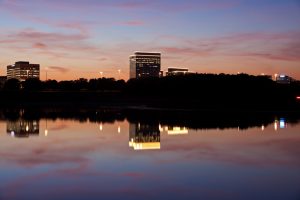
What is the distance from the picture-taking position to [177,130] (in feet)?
102

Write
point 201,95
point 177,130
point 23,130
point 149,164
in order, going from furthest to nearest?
1. point 201,95
2. point 177,130
3. point 23,130
4. point 149,164

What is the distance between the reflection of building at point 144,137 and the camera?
77.0ft

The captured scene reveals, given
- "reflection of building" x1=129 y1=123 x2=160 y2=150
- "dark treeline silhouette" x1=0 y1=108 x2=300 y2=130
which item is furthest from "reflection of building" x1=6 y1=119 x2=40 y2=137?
"dark treeline silhouette" x1=0 y1=108 x2=300 y2=130

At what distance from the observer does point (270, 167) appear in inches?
686

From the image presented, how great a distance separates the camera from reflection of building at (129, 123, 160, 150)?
23.5 m

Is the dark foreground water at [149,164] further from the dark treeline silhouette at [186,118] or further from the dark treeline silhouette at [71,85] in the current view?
the dark treeline silhouette at [71,85]

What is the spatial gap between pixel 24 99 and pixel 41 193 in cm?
8427

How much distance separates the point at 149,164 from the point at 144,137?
357 inches

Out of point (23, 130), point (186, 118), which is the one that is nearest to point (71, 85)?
Result: point (186, 118)

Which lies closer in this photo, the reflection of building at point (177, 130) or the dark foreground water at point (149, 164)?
the dark foreground water at point (149, 164)

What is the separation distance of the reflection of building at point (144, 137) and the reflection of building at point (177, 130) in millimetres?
918

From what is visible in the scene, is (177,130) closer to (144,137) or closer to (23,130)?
(144,137)

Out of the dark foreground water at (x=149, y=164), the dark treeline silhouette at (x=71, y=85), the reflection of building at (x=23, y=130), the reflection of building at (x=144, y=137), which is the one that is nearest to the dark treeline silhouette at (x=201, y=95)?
the reflection of building at (x=144, y=137)

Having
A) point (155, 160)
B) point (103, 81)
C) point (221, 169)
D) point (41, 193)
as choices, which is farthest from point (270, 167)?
point (103, 81)
